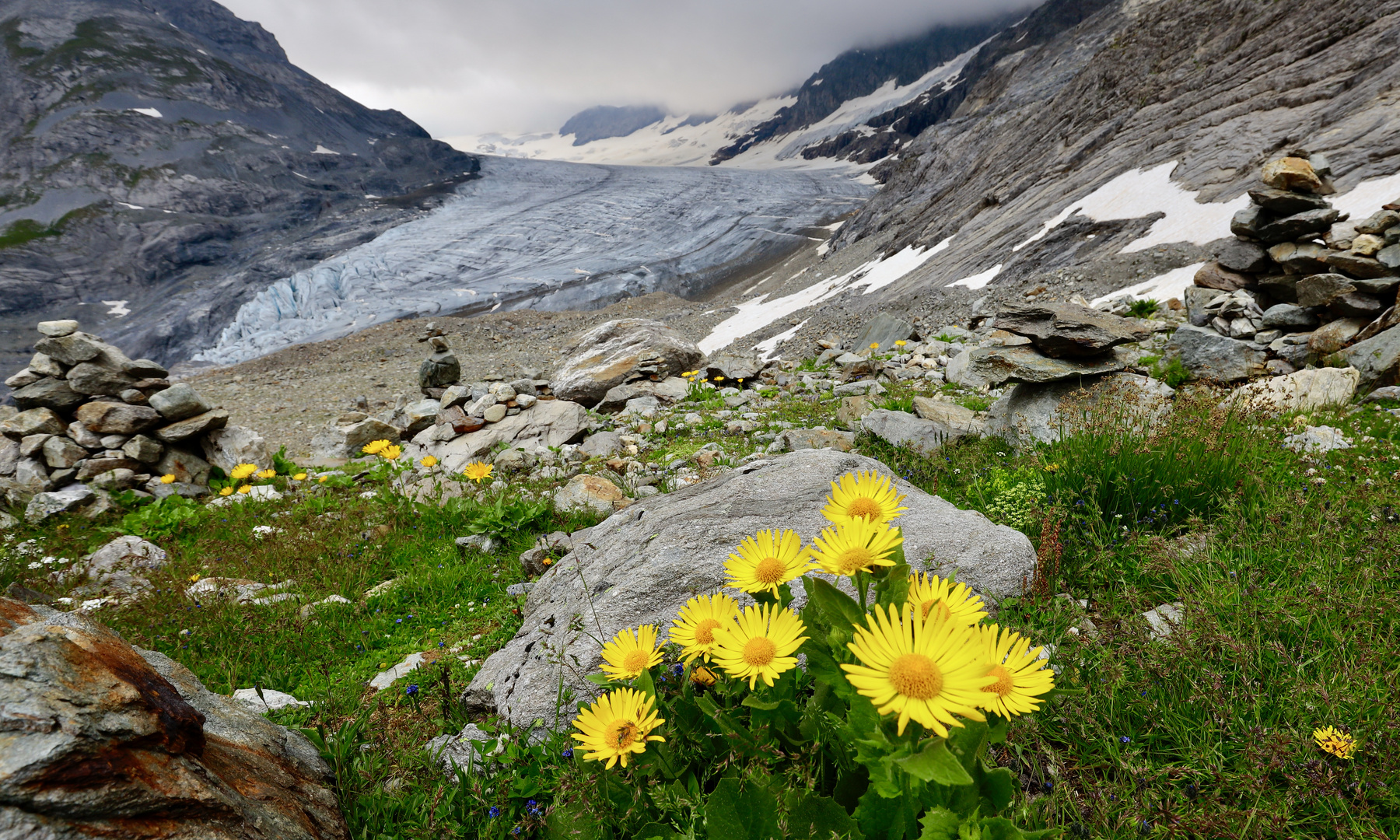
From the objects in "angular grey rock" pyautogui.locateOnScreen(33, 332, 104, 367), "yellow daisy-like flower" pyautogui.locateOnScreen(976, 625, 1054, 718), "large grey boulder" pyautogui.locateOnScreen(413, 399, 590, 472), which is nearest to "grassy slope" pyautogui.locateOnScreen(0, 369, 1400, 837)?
"yellow daisy-like flower" pyautogui.locateOnScreen(976, 625, 1054, 718)

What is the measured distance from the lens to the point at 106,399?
8.33 m

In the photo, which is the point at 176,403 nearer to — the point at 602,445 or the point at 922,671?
the point at 602,445

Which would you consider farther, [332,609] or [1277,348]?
[1277,348]

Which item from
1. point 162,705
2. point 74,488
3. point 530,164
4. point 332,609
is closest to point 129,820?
point 162,705

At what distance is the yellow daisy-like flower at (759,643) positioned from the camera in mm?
1172

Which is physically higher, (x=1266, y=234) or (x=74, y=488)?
(x=74, y=488)

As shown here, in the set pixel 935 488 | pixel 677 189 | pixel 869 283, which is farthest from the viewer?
pixel 677 189

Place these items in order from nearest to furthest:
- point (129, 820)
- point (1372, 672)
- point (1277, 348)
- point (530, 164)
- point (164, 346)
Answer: point (129, 820) < point (1372, 672) < point (1277, 348) < point (164, 346) < point (530, 164)

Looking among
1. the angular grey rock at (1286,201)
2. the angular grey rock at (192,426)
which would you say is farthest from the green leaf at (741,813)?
the angular grey rock at (1286,201)

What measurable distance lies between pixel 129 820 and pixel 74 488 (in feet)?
29.0

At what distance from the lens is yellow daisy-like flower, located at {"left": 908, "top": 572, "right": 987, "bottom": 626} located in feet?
3.34

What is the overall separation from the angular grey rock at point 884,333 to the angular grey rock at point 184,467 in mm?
11320

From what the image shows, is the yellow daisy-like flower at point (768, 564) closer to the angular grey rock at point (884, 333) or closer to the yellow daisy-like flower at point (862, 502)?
the yellow daisy-like flower at point (862, 502)

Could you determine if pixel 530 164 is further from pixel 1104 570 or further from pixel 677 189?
pixel 1104 570
